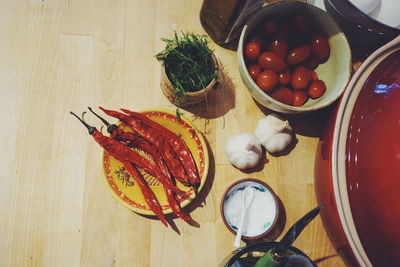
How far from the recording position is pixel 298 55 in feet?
3.08

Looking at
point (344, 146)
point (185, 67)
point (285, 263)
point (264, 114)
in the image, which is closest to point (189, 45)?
point (185, 67)

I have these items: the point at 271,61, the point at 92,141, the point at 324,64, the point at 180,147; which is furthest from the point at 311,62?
the point at 92,141

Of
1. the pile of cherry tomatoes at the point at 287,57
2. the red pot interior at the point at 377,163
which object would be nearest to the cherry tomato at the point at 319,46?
the pile of cherry tomatoes at the point at 287,57

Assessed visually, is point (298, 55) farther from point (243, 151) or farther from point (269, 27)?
point (243, 151)

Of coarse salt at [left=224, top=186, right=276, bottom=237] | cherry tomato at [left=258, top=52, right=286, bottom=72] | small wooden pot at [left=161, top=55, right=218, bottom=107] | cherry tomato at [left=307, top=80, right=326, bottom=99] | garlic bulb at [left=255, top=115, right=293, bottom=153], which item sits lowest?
coarse salt at [left=224, top=186, right=276, bottom=237]

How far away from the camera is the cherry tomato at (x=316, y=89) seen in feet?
3.08

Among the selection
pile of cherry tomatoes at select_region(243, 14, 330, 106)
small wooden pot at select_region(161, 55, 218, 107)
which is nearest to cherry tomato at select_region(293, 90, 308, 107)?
pile of cherry tomatoes at select_region(243, 14, 330, 106)

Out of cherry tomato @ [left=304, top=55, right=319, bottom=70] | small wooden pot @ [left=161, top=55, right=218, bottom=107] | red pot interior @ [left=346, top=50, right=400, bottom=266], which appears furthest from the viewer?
cherry tomato @ [left=304, top=55, right=319, bottom=70]

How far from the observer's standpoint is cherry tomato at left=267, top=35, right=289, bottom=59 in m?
0.95

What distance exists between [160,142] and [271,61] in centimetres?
38

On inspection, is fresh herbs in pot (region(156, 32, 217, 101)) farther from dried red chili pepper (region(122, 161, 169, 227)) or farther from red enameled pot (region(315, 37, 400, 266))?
red enameled pot (region(315, 37, 400, 266))

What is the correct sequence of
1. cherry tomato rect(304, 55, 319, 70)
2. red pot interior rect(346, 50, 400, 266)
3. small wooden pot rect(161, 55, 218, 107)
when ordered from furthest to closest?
1. cherry tomato rect(304, 55, 319, 70)
2. small wooden pot rect(161, 55, 218, 107)
3. red pot interior rect(346, 50, 400, 266)

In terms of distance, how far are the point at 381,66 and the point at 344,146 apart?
0.20 metres

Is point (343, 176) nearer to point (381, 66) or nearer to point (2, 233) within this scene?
point (381, 66)
